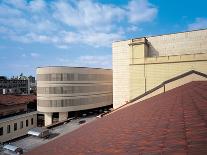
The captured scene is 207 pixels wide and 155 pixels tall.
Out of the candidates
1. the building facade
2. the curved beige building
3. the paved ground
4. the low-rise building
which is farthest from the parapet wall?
the building facade

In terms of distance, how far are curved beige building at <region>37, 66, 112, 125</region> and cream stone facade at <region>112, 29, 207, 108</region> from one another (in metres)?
12.5

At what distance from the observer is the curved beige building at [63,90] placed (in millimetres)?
47562

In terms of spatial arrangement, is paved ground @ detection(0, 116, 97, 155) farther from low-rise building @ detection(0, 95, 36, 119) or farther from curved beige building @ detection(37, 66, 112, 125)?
low-rise building @ detection(0, 95, 36, 119)

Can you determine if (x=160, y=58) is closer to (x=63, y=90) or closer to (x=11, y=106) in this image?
(x=63, y=90)

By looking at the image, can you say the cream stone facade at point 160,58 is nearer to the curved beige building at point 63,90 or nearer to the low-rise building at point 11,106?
the curved beige building at point 63,90

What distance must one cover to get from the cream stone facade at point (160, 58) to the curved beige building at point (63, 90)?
12501 millimetres

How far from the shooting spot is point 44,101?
48.2 meters

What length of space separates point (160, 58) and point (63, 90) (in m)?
24.7

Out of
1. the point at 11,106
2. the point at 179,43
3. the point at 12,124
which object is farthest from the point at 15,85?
the point at 179,43

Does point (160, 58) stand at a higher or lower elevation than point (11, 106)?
higher

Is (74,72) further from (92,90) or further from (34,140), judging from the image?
(34,140)

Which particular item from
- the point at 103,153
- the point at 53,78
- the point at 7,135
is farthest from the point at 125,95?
the point at 103,153

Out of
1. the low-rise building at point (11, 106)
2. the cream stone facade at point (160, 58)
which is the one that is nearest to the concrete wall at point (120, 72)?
the cream stone facade at point (160, 58)

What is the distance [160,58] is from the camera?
29.5 m
